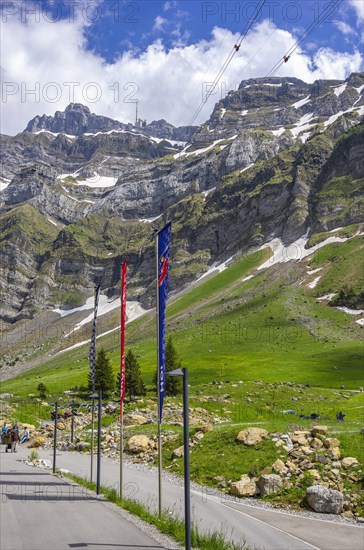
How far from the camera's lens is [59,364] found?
182 m

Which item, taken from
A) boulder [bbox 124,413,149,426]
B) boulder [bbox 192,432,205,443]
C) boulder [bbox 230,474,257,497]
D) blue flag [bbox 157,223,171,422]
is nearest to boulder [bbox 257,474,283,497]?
boulder [bbox 230,474,257,497]

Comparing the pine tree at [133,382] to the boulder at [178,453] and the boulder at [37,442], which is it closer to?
the boulder at [37,442]

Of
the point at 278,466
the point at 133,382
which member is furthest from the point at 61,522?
the point at 133,382

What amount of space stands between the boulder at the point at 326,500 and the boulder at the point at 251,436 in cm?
801

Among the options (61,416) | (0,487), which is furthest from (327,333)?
(0,487)

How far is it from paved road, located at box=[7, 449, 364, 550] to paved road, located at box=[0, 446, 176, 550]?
2.90 metres

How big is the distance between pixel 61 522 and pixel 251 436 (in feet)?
53.8

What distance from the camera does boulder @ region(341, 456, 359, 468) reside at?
77.6 feet

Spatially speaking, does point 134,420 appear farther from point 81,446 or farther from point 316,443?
point 316,443

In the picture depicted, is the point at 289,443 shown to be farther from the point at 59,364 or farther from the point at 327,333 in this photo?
the point at 59,364

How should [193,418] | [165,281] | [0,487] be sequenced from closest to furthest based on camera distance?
[165,281] < [0,487] < [193,418]

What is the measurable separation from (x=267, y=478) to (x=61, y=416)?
4144 cm

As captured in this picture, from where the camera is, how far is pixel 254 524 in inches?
690

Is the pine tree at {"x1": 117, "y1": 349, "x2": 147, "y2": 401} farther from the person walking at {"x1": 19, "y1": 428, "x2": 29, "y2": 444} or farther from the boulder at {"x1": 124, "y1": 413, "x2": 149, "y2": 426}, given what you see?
the boulder at {"x1": 124, "y1": 413, "x2": 149, "y2": 426}
